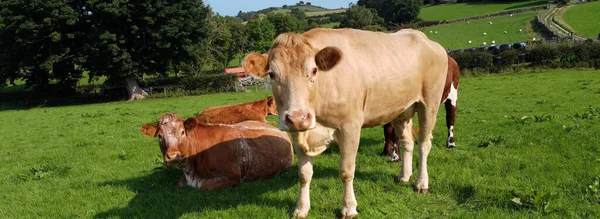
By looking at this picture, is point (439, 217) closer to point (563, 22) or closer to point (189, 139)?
point (189, 139)

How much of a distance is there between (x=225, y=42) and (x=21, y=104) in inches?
1138

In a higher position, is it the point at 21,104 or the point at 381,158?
the point at 381,158

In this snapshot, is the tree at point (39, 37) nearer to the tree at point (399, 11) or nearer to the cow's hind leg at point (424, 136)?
the cow's hind leg at point (424, 136)

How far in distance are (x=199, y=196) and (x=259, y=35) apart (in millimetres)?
68128

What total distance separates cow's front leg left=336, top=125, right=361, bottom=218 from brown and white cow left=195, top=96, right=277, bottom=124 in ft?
17.4

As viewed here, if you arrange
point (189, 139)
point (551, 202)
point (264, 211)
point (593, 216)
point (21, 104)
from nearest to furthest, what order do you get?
point (593, 216)
point (551, 202)
point (264, 211)
point (189, 139)
point (21, 104)

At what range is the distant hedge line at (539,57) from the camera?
31.2 meters

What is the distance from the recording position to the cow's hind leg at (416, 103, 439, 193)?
5.82 meters

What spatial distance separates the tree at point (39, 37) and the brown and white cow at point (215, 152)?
2936 cm

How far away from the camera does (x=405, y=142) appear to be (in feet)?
20.6

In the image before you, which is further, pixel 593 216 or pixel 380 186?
pixel 380 186

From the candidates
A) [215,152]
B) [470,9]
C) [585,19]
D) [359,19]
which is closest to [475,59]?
[215,152]

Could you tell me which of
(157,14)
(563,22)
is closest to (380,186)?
(157,14)

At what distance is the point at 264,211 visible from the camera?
5.36 meters
